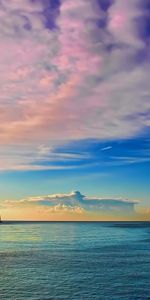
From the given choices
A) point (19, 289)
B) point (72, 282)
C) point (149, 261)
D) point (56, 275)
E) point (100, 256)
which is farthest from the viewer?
point (100, 256)

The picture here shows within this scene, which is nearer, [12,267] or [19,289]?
[19,289]

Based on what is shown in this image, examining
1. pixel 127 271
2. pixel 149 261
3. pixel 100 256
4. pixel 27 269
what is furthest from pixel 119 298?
pixel 100 256

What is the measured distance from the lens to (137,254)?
89.9 metres

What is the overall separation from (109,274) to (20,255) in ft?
102

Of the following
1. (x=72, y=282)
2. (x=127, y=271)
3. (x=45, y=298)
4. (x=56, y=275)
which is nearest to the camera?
(x=45, y=298)

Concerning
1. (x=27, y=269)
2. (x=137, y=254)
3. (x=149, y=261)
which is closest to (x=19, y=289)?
(x=27, y=269)

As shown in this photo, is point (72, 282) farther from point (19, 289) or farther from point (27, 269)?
point (27, 269)

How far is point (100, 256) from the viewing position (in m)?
84.6

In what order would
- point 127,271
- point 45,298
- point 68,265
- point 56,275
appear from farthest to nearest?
1. point 68,265
2. point 127,271
3. point 56,275
4. point 45,298

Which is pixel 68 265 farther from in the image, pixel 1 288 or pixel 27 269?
pixel 1 288

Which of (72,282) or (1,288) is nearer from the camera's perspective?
(1,288)

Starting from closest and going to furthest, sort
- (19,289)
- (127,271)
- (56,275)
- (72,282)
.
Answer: (19,289) → (72,282) → (56,275) → (127,271)

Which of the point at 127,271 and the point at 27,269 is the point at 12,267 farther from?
the point at 127,271

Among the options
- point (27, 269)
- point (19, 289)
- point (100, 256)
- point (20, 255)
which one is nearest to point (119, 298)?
point (19, 289)
